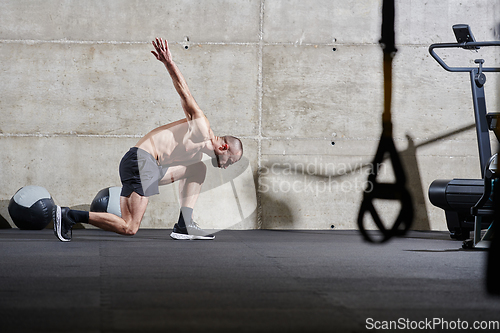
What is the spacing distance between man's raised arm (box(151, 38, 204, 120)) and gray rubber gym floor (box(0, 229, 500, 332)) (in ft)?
4.00

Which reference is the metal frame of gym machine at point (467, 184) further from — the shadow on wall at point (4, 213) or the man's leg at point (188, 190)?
the shadow on wall at point (4, 213)

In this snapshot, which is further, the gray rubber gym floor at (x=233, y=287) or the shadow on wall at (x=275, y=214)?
the shadow on wall at (x=275, y=214)

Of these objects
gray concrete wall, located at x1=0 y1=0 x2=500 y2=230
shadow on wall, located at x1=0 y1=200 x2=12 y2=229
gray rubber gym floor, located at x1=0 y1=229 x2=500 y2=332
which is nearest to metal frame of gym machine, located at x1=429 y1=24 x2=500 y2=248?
gray rubber gym floor, located at x1=0 y1=229 x2=500 y2=332

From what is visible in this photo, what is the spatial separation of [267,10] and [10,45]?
316cm

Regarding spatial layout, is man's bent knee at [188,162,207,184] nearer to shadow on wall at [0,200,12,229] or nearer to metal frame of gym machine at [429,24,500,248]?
metal frame of gym machine at [429,24,500,248]

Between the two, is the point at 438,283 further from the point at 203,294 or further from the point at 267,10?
the point at 267,10

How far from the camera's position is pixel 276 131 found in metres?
6.30

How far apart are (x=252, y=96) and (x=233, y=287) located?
410cm

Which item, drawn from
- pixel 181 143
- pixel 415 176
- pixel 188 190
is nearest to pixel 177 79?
pixel 181 143

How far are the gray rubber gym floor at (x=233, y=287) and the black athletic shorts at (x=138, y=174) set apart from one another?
1.55 feet

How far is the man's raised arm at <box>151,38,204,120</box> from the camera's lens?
14.2ft

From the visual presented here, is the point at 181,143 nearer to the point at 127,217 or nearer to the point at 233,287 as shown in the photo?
the point at 127,217

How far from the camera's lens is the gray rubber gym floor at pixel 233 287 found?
182cm

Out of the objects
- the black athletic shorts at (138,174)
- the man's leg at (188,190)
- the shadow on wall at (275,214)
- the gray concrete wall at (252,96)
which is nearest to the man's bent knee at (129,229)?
the black athletic shorts at (138,174)
